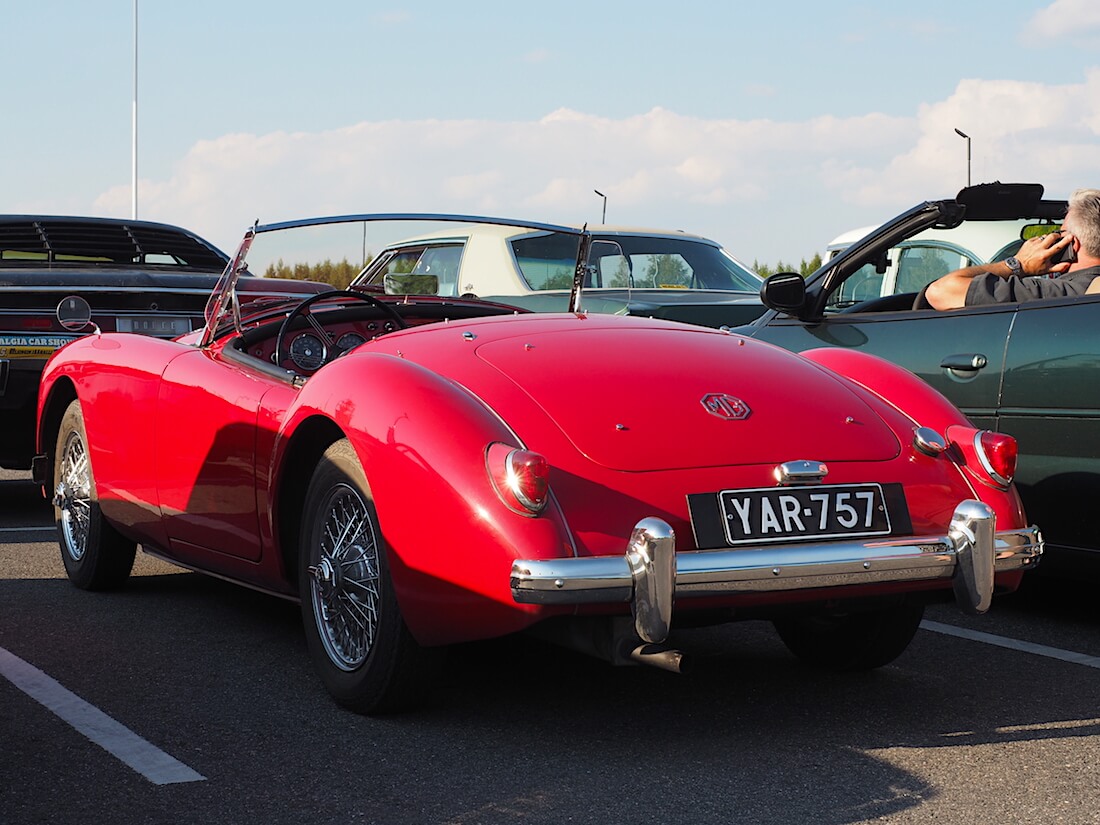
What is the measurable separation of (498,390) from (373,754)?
39.2 inches

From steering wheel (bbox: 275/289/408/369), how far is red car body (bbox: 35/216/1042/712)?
8.9 inches

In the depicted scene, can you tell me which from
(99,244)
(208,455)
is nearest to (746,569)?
(208,455)

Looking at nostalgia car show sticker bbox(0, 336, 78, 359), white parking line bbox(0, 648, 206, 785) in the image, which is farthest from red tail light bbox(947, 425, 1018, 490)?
nostalgia car show sticker bbox(0, 336, 78, 359)

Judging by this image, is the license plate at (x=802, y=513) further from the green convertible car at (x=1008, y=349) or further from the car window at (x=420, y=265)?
the car window at (x=420, y=265)

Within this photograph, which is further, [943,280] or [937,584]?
[943,280]

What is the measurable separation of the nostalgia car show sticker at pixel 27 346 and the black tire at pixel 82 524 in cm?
168

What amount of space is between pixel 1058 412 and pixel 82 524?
3.77m

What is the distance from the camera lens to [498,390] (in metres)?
4.05

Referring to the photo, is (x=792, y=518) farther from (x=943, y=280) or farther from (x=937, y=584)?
(x=943, y=280)

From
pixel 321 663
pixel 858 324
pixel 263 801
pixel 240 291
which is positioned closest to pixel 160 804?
pixel 263 801

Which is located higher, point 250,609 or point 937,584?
point 937,584

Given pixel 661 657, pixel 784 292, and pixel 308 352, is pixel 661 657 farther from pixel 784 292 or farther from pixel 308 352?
pixel 784 292

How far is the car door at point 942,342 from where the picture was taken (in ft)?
18.3

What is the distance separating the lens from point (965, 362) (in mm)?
5656
